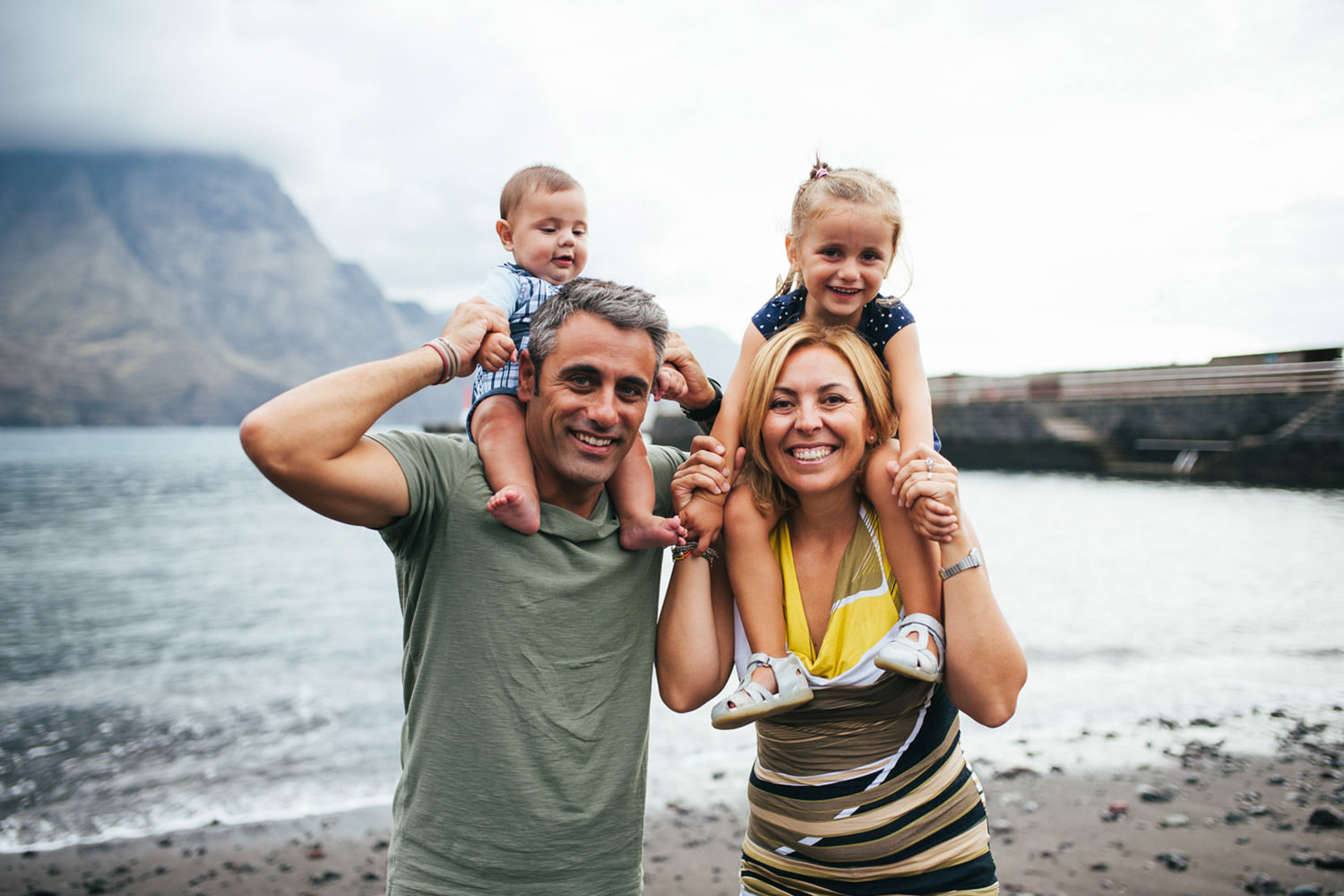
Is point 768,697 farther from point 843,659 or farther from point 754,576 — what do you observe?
point 754,576

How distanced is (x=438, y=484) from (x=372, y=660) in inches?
356

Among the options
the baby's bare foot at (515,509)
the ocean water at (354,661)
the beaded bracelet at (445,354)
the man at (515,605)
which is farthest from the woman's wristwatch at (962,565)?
the ocean water at (354,661)

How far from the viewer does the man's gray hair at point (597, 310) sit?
2315mm

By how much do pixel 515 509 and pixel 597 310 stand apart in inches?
24.8

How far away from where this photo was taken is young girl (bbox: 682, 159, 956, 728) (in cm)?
221

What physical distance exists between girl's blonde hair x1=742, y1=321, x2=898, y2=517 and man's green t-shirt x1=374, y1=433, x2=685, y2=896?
→ 58cm

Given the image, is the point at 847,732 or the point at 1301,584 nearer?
the point at 847,732

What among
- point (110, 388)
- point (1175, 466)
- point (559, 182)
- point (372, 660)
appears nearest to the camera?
point (559, 182)

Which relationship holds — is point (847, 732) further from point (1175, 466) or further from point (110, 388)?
point (110, 388)

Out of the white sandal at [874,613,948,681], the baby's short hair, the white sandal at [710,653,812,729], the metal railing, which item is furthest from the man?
the metal railing

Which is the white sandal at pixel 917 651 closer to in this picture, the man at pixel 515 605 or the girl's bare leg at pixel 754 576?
the girl's bare leg at pixel 754 576

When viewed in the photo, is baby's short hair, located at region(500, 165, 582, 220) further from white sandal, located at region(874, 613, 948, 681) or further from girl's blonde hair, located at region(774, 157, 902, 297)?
white sandal, located at region(874, 613, 948, 681)

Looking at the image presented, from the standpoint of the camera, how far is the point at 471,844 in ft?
6.93

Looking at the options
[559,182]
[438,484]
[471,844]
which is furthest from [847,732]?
[559,182]
